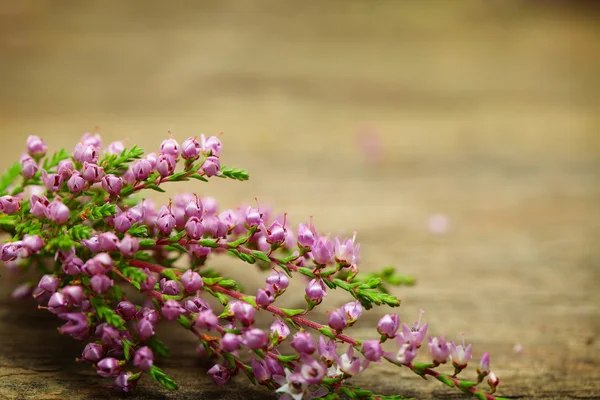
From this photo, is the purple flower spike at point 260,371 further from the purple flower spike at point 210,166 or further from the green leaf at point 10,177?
the green leaf at point 10,177

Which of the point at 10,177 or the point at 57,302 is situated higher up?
the point at 10,177

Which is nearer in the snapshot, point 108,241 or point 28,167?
point 108,241

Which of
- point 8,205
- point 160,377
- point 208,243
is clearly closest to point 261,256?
point 208,243

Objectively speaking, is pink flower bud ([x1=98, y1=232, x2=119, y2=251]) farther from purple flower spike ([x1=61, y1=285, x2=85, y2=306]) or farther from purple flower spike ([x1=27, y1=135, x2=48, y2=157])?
purple flower spike ([x1=27, y1=135, x2=48, y2=157])

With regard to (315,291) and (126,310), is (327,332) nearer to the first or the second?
(315,291)

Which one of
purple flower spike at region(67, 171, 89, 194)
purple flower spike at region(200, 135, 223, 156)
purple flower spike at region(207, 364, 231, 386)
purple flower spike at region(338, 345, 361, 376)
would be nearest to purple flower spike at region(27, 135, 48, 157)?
purple flower spike at region(67, 171, 89, 194)
